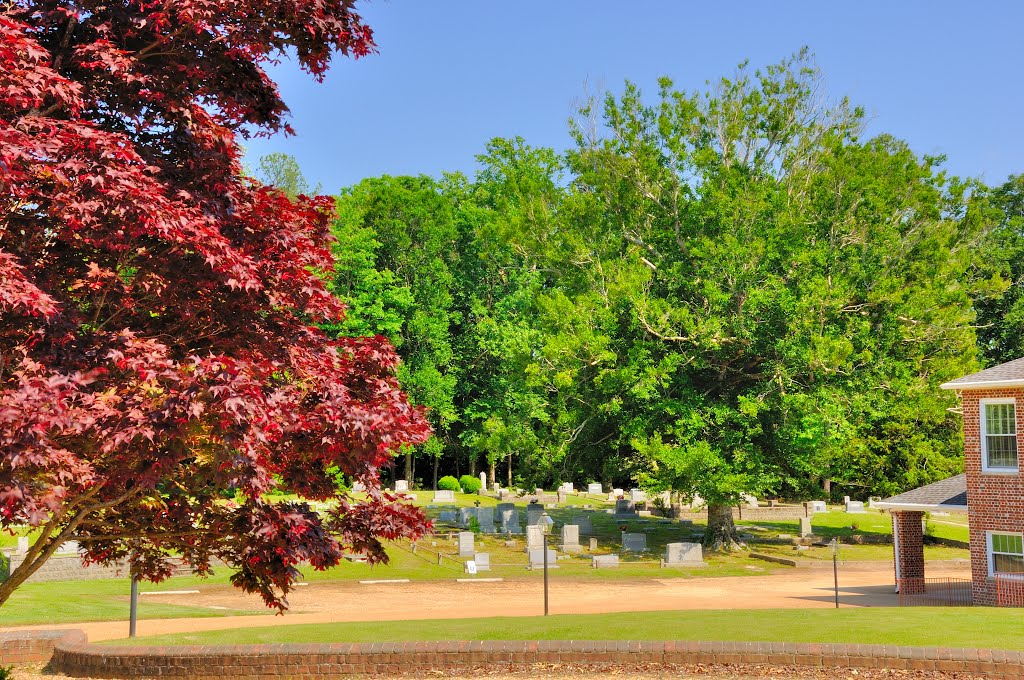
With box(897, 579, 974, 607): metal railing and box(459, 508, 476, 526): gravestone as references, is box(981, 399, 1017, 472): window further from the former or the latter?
box(459, 508, 476, 526): gravestone

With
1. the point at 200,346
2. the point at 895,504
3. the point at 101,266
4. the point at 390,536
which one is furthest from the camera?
the point at 895,504

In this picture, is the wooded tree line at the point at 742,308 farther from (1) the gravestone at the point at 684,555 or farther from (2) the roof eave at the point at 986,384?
(2) the roof eave at the point at 986,384

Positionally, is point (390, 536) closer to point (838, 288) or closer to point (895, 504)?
point (895, 504)

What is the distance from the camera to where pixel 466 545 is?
1729 inches

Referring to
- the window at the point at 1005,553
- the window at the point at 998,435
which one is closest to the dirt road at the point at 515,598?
the window at the point at 1005,553

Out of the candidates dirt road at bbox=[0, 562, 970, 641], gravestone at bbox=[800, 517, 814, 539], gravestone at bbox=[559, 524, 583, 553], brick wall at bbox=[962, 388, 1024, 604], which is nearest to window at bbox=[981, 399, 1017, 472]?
brick wall at bbox=[962, 388, 1024, 604]

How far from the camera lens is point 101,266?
11.7 m

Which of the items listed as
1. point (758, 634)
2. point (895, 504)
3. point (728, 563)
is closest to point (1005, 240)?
point (728, 563)

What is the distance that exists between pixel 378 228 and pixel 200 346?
64.6 m

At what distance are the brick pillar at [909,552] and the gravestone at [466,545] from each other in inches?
656

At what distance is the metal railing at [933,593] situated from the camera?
31.4 m

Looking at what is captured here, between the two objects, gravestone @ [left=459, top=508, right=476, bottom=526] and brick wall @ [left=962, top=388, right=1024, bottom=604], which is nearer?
brick wall @ [left=962, top=388, right=1024, bottom=604]

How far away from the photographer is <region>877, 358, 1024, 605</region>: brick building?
94.1ft

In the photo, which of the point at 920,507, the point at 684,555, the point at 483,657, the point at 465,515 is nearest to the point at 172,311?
the point at 483,657
